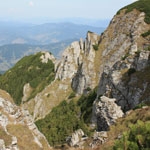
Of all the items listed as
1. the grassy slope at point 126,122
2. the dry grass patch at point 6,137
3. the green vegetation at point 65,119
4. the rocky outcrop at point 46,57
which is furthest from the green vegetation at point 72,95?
the dry grass patch at point 6,137

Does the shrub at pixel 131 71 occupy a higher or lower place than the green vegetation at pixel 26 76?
higher

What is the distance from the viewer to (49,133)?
80.4 m

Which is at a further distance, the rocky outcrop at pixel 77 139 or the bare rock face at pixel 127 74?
the bare rock face at pixel 127 74

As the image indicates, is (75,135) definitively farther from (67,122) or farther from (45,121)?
(45,121)

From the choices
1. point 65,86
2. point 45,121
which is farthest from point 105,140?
point 65,86

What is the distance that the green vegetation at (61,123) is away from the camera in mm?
76150

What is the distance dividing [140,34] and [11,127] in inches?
2404

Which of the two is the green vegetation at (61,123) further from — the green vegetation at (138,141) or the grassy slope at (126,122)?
the green vegetation at (138,141)

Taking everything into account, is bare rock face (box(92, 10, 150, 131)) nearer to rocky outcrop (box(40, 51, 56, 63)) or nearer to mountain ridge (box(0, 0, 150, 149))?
mountain ridge (box(0, 0, 150, 149))

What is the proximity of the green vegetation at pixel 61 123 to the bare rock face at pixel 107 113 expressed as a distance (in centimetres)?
1985

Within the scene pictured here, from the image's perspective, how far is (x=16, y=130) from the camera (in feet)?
126

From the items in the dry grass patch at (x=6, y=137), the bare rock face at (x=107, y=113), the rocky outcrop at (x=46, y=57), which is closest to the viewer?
the dry grass patch at (x=6, y=137)

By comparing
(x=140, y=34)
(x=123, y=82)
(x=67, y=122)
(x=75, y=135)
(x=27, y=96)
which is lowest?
(x=27, y=96)

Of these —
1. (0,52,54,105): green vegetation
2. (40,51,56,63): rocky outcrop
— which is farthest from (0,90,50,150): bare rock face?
(40,51,56,63): rocky outcrop
